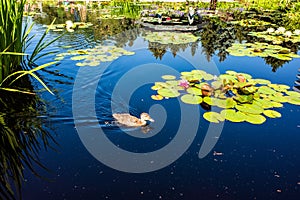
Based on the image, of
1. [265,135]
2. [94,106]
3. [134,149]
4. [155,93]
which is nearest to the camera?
[134,149]

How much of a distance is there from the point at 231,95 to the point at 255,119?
0.78m

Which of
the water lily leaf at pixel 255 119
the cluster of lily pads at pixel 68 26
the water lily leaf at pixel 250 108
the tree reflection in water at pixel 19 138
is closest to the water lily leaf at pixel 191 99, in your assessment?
the water lily leaf at pixel 250 108

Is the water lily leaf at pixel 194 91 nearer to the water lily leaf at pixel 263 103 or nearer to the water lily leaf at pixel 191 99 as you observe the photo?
the water lily leaf at pixel 191 99

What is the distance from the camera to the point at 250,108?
3.70 metres

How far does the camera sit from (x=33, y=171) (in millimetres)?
2506

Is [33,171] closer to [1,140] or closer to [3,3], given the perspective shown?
[1,140]

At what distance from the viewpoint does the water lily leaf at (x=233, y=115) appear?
11.4ft

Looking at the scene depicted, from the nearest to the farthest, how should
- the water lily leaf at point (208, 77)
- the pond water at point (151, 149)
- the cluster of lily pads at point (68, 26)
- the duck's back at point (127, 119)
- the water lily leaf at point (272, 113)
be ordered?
1. the pond water at point (151, 149)
2. the duck's back at point (127, 119)
3. the water lily leaf at point (272, 113)
4. the water lily leaf at point (208, 77)
5. the cluster of lily pads at point (68, 26)

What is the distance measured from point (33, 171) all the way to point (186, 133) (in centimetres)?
177

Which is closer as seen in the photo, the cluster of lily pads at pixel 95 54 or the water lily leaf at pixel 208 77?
the water lily leaf at pixel 208 77

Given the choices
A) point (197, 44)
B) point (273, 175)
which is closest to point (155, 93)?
point (273, 175)

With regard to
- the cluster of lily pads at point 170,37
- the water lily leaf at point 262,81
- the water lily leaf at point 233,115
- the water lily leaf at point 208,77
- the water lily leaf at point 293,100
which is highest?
the cluster of lily pads at point 170,37

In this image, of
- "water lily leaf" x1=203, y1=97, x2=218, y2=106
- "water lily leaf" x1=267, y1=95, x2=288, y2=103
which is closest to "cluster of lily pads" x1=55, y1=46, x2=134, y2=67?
"water lily leaf" x1=203, y1=97, x2=218, y2=106

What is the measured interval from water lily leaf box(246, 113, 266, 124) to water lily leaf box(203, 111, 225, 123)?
35 cm
